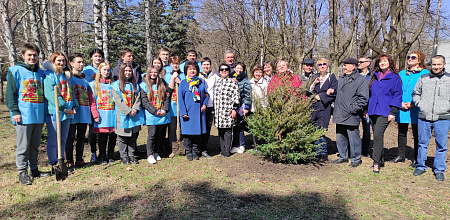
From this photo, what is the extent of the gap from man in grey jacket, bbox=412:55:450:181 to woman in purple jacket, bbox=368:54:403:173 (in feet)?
1.18

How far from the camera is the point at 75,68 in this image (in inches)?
197

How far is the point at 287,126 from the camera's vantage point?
4.92m

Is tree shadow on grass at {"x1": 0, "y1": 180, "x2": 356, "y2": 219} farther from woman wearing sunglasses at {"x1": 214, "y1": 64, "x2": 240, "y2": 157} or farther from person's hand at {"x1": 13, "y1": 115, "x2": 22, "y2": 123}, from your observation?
woman wearing sunglasses at {"x1": 214, "y1": 64, "x2": 240, "y2": 157}

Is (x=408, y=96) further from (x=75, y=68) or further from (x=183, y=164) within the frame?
(x=75, y=68)

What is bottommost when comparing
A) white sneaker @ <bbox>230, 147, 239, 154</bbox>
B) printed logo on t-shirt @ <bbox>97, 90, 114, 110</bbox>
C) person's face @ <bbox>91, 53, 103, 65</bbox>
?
white sneaker @ <bbox>230, 147, 239, 154</bbox>

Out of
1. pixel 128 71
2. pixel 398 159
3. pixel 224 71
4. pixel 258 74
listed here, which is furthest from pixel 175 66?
pixel 398 159

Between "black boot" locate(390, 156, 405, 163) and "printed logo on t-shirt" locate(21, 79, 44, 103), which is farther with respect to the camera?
"black boot" locate(390, 156, 405, 163)

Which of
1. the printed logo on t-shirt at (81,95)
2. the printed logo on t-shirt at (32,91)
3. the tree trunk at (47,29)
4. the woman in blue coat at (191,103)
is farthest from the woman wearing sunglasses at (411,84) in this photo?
the tree trunk at (47,29)

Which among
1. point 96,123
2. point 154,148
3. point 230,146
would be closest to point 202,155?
point 230,146

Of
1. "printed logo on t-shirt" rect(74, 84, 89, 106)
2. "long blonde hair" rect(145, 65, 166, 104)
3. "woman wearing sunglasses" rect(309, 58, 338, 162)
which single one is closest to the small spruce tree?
"woman wearing sunglasses" rect(309, 58, 338, 162)

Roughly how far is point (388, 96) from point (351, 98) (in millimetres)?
616

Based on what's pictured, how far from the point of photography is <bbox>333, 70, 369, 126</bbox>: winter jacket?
4.92m

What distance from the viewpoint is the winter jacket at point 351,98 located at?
194 inches

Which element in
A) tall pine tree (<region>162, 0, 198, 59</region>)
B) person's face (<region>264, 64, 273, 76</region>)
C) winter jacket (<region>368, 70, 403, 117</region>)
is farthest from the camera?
tall pine tree (<region>162, 0, 198, 59</region>)
